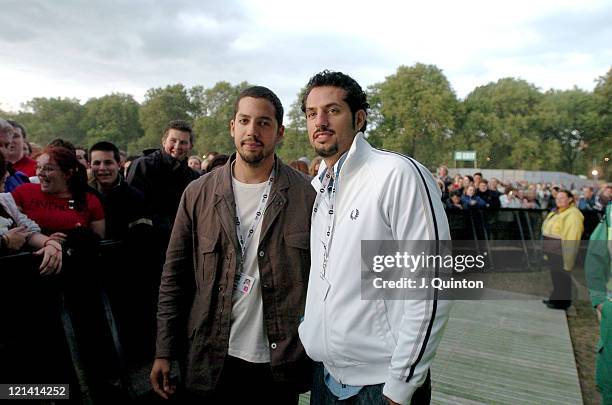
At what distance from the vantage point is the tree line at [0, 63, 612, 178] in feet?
161

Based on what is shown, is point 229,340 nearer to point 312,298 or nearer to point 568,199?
point 312,298

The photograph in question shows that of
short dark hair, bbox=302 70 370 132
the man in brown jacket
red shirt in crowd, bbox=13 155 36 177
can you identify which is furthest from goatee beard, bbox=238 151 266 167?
red shirt in crowd, bbox=13 155 36 177

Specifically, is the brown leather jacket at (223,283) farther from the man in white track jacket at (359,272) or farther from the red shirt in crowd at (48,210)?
the red shirt in crowd at (48,210)

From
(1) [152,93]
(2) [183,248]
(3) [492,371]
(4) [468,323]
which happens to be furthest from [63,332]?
(1) [152,93]

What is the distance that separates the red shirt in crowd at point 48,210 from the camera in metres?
3.10

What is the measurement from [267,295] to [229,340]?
0.31 meters

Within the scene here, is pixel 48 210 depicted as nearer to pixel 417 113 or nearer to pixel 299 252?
pixel 299 252

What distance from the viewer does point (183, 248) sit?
7.95 ft

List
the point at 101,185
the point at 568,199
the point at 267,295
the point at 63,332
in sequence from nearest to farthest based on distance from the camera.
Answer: the point at 267,295 → the point at 63,332 → the point at 101,185 → the point at 568,199

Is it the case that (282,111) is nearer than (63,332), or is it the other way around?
(282,111)

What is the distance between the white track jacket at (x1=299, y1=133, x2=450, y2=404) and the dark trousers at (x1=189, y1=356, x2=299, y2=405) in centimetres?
40

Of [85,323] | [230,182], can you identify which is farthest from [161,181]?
[230,182]

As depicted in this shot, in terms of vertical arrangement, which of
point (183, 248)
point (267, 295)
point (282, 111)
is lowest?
point (267, 295)

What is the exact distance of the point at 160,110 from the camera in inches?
2677
